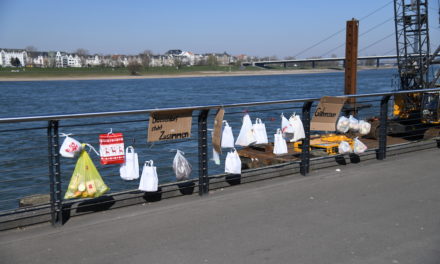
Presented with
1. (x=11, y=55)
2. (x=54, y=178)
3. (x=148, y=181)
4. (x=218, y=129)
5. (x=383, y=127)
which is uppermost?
(x=11, y=55)

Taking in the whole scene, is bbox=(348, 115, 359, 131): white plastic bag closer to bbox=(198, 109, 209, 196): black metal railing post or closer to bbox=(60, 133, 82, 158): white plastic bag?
bbox=(198, 109, 209, 196): black metal railing post

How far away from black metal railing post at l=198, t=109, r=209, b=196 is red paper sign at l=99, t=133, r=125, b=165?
3.14 ft

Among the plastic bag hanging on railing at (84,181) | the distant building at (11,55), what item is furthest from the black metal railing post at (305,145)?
the distant building at (11,55)

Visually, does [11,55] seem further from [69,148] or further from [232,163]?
[69,148]

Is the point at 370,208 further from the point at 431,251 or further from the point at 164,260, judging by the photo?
the point at 164,260

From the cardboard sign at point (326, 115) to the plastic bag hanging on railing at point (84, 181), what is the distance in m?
3.16

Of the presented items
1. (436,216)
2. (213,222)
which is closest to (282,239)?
(213,222)

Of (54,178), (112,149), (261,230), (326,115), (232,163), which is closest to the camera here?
(261,230)

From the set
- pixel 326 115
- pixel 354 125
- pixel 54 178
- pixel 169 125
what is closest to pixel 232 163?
pixel 169 125

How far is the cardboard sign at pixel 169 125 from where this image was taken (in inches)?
201

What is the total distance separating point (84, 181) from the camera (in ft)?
15.8

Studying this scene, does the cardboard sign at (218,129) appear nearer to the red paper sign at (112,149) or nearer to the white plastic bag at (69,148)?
the red paper sign at (112,149)

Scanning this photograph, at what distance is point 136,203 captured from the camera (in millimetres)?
5211

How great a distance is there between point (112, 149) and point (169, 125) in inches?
27.0
